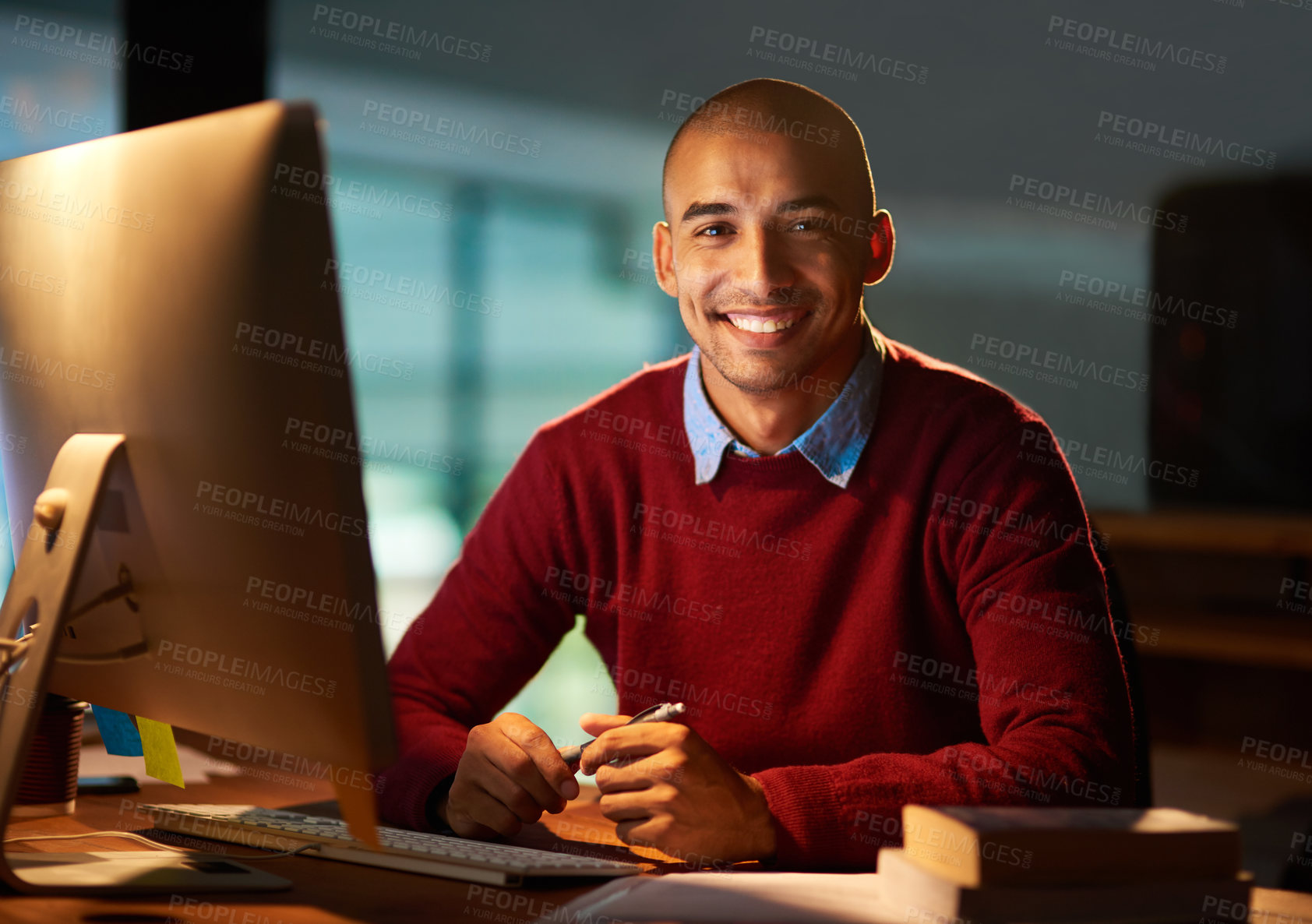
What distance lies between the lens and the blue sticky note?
3.63 feet

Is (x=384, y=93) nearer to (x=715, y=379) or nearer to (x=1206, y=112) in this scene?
(x=1206, y=112)

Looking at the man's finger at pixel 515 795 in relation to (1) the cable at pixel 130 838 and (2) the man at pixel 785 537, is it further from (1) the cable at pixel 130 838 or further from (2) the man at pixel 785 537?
(1) the cable at pixel 130 838

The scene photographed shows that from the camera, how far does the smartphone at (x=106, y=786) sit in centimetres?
125

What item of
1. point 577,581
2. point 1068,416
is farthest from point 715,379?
point 1068,416

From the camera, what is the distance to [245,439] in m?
0.76

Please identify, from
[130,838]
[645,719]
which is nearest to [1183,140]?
[645,719]

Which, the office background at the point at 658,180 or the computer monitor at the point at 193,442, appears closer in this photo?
the computer monitor at the point at 193,442

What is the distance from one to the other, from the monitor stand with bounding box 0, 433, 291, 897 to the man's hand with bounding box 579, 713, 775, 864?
304 mm

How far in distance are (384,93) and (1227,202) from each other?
3.34 metres

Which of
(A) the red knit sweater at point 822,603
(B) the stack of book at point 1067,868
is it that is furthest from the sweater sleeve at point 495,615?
(B) the stack of book at point 1067,868

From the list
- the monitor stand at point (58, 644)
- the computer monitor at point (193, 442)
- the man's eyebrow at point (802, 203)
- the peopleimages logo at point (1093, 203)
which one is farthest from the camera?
the peopleimages logo at point (1093, 203)

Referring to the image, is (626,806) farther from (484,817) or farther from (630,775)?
(484,817)

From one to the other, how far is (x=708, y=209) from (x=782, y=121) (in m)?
0.14

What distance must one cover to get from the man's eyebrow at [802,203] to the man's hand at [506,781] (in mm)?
706
